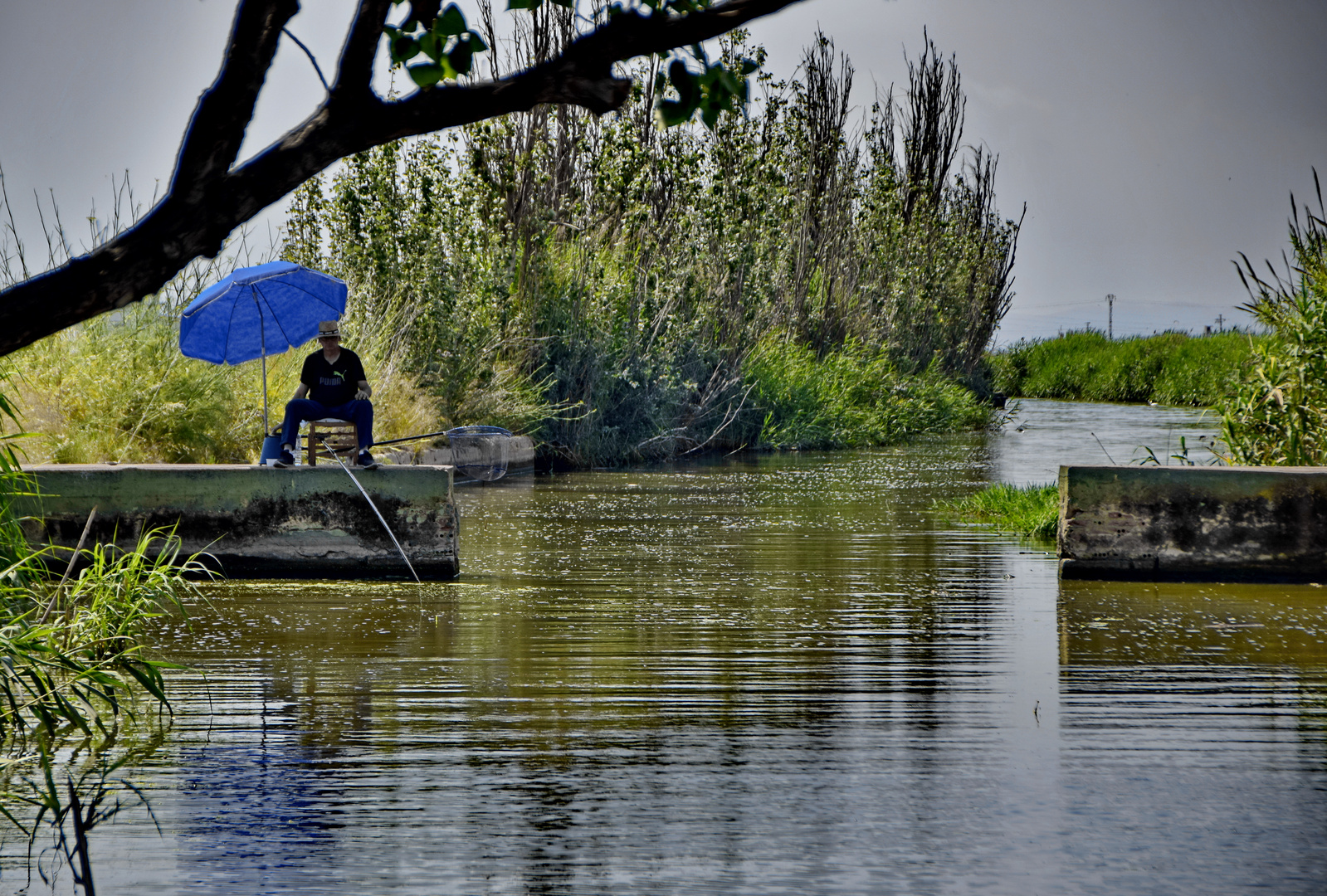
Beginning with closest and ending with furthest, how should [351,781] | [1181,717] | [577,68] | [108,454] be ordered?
[577,68], [351,781], [1181,717], [108,454]

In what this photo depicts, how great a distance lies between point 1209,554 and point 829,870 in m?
6.81

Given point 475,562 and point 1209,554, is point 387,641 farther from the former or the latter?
point 1209,554

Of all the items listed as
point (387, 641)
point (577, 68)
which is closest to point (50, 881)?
point (577, 68)

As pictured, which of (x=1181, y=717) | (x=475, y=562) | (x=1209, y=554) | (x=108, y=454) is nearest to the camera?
(x=1181, y=717)

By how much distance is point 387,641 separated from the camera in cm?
789

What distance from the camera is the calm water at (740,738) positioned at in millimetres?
4383

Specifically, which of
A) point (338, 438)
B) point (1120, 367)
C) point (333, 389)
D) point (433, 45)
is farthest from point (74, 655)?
point (1120, 367)

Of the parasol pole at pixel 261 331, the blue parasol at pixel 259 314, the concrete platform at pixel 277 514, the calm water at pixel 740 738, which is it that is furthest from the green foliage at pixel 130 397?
the calm water at pixel 740 738

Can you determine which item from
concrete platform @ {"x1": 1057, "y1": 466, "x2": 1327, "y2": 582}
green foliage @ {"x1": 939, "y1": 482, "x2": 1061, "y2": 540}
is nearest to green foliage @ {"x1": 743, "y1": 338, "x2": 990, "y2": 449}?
green foliage @ {"x1": 939, "y1": 482, "x2": 1061, "y2": 540}

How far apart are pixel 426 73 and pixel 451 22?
0.26 m

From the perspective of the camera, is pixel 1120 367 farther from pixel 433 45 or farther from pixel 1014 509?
pixel 433 45

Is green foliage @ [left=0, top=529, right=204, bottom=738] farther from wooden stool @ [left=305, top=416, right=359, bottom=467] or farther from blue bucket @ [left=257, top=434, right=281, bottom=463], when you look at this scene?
blue bucket @ [left=257, top=434, right=281, bottom=463]

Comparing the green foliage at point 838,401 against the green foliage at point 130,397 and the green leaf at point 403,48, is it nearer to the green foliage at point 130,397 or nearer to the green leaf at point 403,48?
the green foliage at point 130,397

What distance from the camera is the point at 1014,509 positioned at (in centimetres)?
1431
